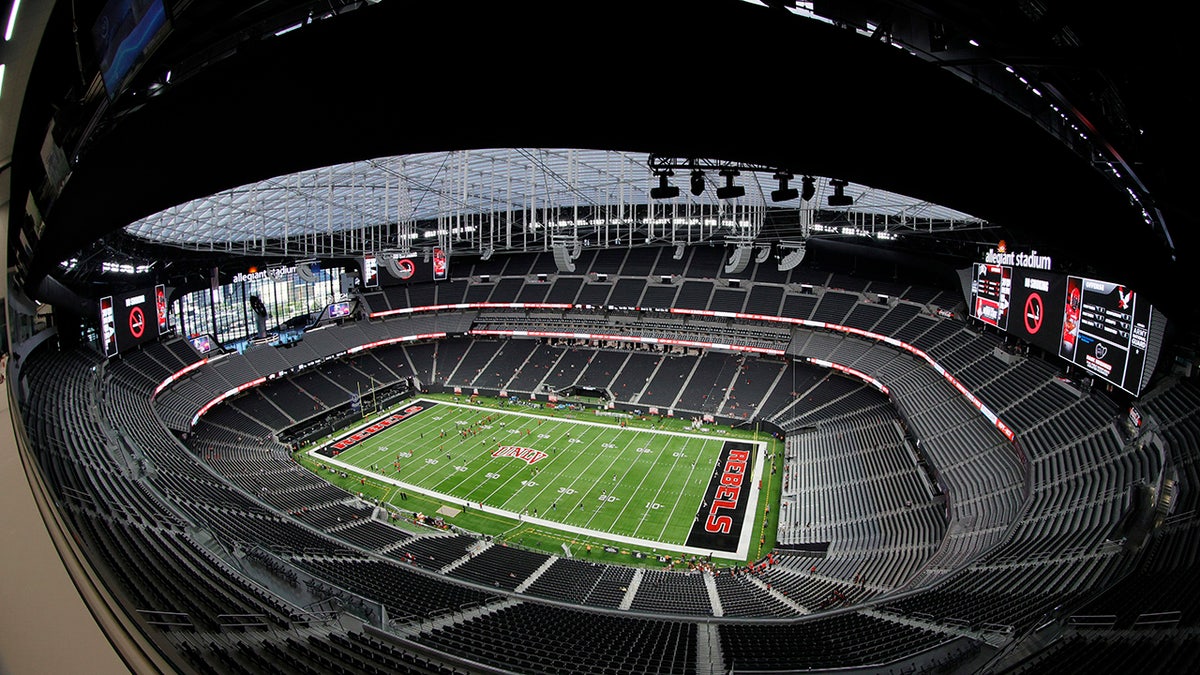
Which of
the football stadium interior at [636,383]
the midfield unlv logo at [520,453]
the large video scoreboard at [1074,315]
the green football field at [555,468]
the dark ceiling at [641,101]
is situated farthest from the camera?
the midfield unlv logo at [520,453]

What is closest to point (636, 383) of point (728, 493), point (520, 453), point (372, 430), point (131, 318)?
point (520, 453)

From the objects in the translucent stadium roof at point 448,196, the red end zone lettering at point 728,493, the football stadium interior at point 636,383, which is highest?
the translucent stadium roof at point 448,196

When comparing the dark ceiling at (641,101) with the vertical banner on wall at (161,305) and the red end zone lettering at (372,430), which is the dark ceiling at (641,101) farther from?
the vertical banner on wall at (161,305)

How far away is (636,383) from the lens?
151ft

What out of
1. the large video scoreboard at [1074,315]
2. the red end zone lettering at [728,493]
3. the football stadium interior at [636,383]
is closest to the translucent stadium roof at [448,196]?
the football stadium interior at [636,383]

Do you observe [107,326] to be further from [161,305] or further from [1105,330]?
[1105,330]

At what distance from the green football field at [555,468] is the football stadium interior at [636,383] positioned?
29 cm

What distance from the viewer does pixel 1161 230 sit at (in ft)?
31.7

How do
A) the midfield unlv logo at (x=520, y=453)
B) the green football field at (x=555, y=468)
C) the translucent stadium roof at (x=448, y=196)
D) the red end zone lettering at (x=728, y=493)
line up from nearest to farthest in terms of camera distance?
1. the red end zone lettering at (x=728, y=493)
2. the green football field at (x=555, y=468)
3. the translucent stadium roof at (x=448, y=196)
4. the midfield unlv logo at (x=520, y=453)

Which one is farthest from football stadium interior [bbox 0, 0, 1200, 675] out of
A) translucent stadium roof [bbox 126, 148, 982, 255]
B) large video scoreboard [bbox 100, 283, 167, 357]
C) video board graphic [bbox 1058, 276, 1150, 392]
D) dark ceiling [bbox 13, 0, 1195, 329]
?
translucent stadium roof [bbox 126, 148, 982, 255]

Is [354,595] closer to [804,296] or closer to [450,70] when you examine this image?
[450,70]

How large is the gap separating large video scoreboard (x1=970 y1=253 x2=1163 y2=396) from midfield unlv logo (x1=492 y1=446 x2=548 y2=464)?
24.7 meters

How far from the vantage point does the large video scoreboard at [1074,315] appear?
1884 cm

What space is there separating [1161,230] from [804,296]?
38.6 metres
